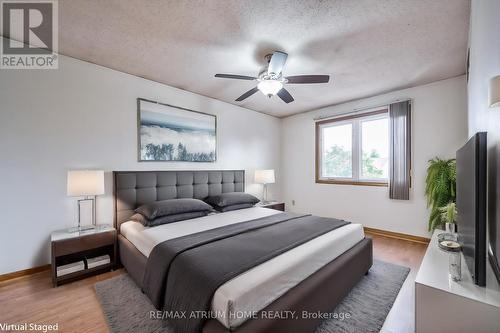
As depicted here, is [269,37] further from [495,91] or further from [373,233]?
[373,233]

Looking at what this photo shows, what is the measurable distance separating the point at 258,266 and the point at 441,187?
113 inches

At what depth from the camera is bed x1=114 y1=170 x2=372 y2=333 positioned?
1.24 meters

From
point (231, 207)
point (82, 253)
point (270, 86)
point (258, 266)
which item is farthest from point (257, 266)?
point (82, 253)

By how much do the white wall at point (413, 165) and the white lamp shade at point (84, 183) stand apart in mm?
3967

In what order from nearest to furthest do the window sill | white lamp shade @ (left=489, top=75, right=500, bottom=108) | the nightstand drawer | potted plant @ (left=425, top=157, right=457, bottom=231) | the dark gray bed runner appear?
white lamp shade @ (left=489, top=75, right=500, bottom=108)
the dark gray bed runner
the nightstand drawer
potted plant @ (left=425, top=157, right=457, bottom=231)
the window sill

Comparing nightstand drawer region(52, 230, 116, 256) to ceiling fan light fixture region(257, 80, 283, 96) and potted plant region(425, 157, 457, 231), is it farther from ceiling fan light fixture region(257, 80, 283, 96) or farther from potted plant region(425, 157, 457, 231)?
potted plant region(425, 157, 457, 231)

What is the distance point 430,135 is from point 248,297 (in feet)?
12.5

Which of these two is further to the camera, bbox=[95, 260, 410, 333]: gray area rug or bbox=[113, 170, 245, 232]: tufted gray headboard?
bbox=[113, 170, 245, 232]: tufted gray headboard

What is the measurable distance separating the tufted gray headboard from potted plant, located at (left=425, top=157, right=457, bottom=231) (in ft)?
10.2

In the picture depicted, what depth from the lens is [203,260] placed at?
5.11ft

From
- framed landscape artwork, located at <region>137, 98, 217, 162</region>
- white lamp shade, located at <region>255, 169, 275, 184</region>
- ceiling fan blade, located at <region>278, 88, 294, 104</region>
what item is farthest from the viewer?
white lamp shade, located at <region>255, 169, 275, 184</region>

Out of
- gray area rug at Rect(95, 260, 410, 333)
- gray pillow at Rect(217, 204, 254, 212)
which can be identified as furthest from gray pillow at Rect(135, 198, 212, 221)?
gray area rug at Rect(95, 260, 410, 333)

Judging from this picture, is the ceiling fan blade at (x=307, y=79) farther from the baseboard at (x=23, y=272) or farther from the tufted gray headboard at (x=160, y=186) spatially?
the baseboard at (x=23, y=272)

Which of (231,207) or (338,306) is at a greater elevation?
(231,207)
